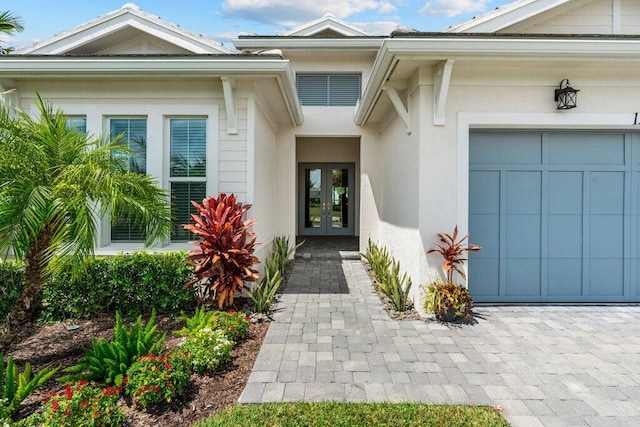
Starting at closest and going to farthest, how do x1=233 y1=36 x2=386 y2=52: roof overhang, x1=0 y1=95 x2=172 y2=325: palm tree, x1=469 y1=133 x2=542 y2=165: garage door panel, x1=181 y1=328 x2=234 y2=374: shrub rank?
x1=0 y1=95 x2=172 y2=325: palm tree → x1=181 y1=328 x2=234 y2=374: shrub → x1=469 y1=133 x2=542 y2=165: garage door panel → x1=233 y1=36 x2=386 y2=52: roof overhang

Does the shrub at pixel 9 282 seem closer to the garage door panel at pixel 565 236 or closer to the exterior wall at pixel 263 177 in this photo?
the exterior wall at pixel 263 177

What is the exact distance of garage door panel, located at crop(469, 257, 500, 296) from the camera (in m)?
5.29

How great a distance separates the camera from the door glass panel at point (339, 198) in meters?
13.4

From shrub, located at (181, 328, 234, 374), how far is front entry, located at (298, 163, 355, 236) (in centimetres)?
981

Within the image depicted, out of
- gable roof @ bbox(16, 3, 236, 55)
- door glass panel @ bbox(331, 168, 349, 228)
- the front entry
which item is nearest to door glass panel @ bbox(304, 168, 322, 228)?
the front entry

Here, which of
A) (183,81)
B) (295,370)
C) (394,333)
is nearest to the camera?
(295,370)

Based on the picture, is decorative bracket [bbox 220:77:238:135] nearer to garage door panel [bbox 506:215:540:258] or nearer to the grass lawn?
the grass lawn

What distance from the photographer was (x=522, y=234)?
5285 millimetres

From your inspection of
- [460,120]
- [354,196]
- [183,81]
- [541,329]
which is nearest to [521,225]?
[541,329]

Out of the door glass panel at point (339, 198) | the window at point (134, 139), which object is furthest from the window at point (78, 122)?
the door glass panel at point (339, 198)

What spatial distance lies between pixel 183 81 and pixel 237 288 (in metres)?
3.57

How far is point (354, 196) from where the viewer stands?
13.3 m

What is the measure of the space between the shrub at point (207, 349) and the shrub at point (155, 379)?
0.24m

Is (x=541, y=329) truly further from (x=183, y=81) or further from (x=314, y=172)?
(x=314, y=172)
